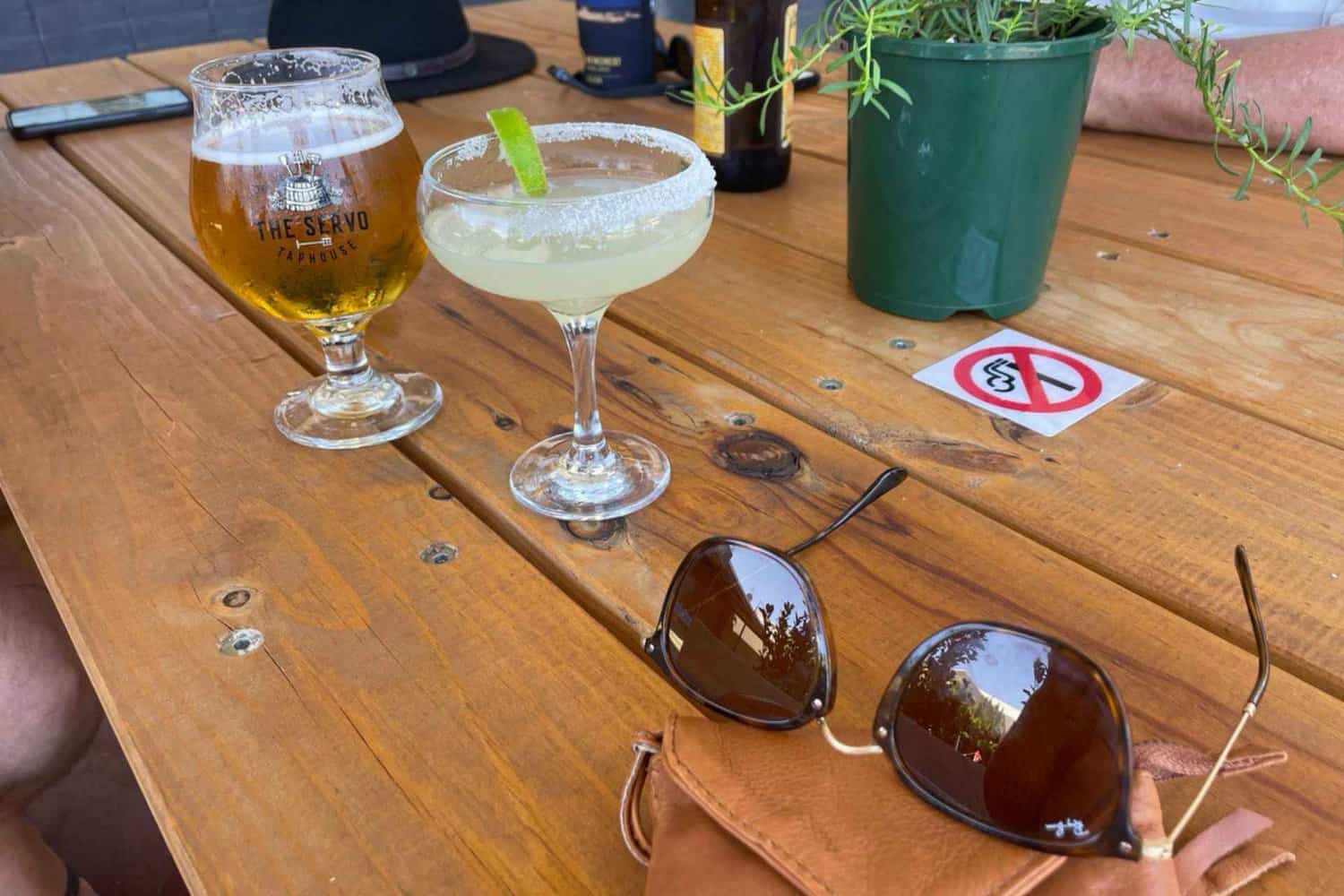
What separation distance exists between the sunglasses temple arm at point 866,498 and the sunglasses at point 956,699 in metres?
0.13

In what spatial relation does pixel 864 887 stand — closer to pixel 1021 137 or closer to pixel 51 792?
pixel 1021 137

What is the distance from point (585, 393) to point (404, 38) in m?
1.10

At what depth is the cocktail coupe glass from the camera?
57 centimetres

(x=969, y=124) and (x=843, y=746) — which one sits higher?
(x=969, y=124)

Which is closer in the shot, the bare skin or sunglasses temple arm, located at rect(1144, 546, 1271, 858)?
sunglasses temple arm, located at rect(1144, 546, 1271, 858)

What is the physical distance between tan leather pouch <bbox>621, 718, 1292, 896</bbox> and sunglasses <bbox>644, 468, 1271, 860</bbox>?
0.01m

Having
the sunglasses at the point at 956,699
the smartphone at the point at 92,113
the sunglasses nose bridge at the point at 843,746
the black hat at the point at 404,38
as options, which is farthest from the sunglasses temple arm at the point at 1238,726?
the smartphone at the point at 92,113

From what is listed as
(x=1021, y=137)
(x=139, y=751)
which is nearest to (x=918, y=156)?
(x=1021, y=137)

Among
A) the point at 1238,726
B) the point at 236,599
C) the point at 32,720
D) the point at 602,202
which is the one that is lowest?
the point at 32,720

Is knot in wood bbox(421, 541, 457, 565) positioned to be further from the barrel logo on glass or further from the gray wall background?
the gray wall background

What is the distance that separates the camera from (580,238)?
1.88ft

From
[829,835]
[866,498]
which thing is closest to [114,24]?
[866,498]

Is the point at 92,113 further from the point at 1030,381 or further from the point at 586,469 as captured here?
the point at 1030,381

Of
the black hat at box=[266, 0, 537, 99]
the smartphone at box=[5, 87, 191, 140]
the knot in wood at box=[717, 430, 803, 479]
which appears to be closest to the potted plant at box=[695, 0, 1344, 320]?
the knot in wood at box=[717, 430, 803, 479]
